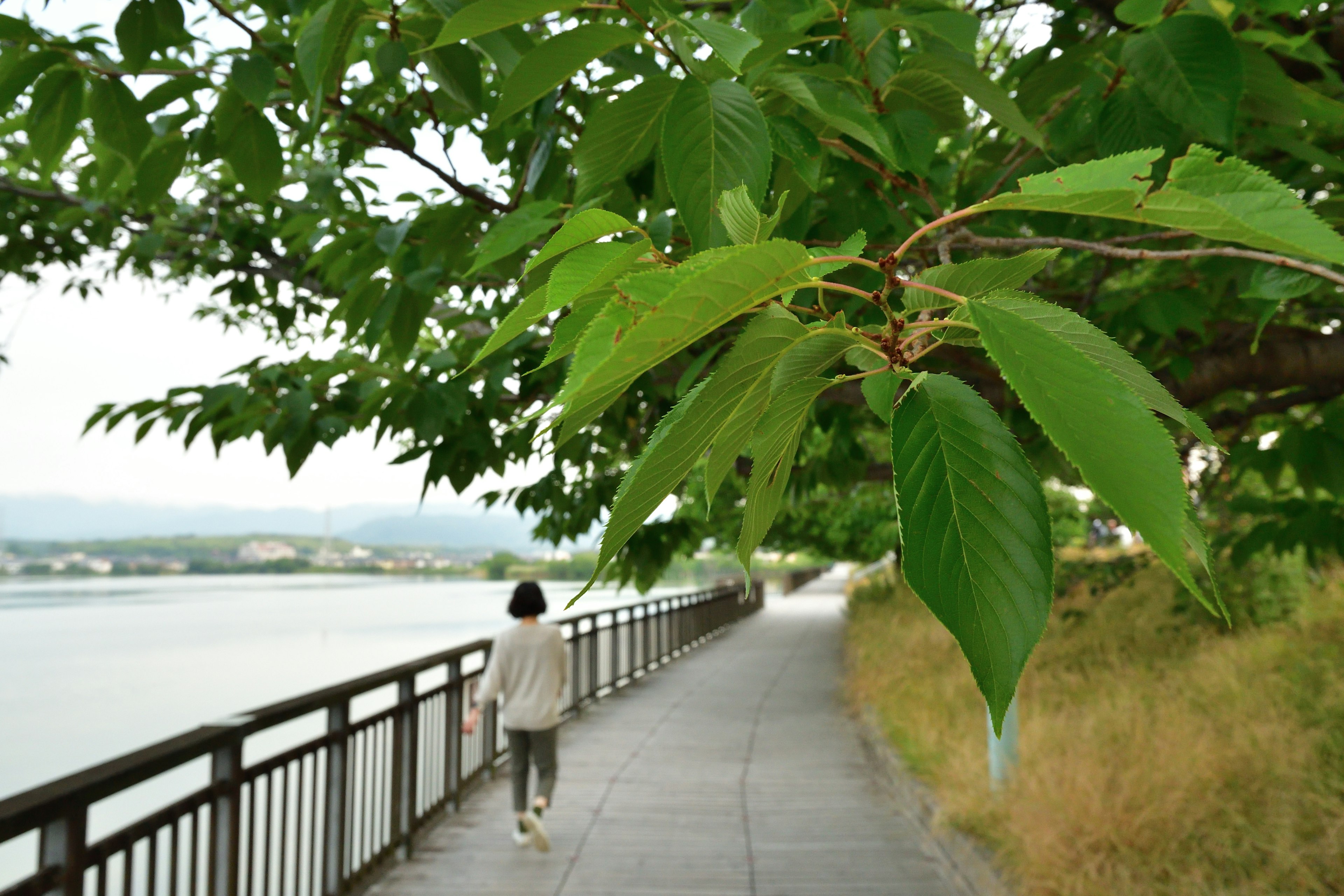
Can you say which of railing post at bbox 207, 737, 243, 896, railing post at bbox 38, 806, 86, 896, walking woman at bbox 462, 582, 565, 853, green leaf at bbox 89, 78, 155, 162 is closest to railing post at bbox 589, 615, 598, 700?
walking woman at bbox 462, 582, 565, 853

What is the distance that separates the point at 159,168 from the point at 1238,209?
2.11m

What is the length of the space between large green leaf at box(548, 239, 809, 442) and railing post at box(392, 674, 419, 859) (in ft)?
18.0

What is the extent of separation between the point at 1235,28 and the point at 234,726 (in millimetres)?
4058

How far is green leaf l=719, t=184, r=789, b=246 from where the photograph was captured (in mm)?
597

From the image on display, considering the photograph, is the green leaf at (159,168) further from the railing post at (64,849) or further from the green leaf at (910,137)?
the railing post at (64,849)

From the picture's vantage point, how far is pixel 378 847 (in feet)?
16.8

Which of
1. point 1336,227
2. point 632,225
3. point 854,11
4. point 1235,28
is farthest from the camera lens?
point 1235,28

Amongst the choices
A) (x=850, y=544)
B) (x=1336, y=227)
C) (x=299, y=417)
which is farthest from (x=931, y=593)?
(x=850, y=544)

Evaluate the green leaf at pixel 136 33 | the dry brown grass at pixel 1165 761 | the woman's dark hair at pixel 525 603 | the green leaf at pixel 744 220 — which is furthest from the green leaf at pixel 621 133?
the woman's dark hair at pixel 525 603

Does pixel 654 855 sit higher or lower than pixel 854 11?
lower

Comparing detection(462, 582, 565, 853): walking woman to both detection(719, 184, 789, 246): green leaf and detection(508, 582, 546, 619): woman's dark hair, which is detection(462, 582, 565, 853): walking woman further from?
detection(719, 184, 789, 246): green leaf

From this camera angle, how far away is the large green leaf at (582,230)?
0.61 metres

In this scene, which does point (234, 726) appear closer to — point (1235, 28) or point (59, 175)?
point (1235, 28)

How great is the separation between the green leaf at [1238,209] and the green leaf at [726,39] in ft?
1.30
